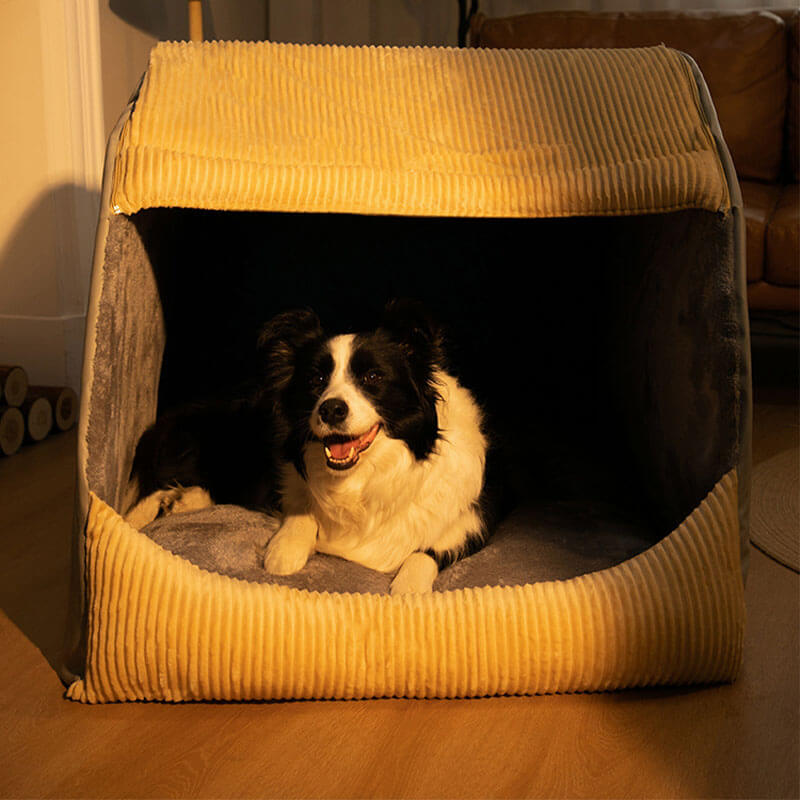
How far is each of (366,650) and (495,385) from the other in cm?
159

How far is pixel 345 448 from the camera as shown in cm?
194

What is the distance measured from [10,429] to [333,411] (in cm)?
173

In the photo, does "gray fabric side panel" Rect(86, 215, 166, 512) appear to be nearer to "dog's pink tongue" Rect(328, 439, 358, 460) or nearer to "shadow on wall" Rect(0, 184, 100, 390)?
"dog's pink tongue" Rect(328, 439, 358, 460)

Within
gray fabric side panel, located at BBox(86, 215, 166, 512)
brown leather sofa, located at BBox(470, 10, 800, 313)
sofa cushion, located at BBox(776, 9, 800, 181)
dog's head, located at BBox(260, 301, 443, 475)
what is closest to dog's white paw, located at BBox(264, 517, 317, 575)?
dog's head, located at BBox(260, 301, 443, 475)

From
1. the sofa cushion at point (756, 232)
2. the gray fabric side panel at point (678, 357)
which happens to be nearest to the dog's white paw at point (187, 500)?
the gray fabric side panel at point (678, 357)

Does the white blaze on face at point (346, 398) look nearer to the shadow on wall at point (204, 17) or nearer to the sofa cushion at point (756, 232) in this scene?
the sofa cushion at point (756, 232)

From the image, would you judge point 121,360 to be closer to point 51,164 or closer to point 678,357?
point 678,357

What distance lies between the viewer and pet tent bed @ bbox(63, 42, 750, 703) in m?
1.55

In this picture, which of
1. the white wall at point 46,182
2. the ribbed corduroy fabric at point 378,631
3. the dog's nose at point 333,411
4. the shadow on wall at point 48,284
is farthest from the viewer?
the shadow on wall at point 48,284

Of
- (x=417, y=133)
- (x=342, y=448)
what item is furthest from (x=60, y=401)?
(x=417, y=133)

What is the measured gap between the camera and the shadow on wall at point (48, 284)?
3389 millimetres

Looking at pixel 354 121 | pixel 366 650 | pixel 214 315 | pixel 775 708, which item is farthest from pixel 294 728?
pixel 214 315

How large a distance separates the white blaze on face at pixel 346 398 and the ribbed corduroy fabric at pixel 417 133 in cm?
36

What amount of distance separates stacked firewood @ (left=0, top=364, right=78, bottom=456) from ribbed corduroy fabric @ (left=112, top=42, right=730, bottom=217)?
1595mm
